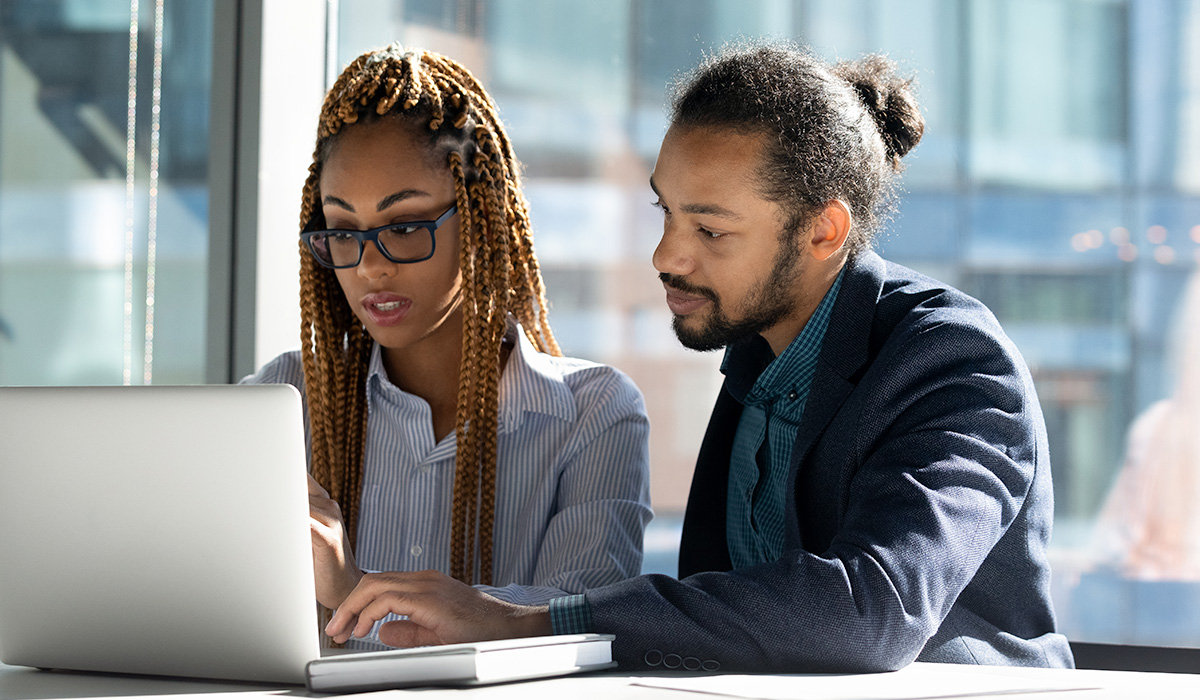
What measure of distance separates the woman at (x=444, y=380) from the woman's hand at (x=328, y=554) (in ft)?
0.98

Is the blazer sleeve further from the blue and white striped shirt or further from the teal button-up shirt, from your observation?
the blue and white striped shirt

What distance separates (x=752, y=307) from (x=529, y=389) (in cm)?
36

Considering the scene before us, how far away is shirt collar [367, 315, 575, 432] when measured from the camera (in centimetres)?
162

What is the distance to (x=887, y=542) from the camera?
1086 mm

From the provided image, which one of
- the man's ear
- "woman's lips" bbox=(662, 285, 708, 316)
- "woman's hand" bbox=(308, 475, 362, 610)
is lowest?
"woman's hand" bbox=(308, 475, 362, 610)

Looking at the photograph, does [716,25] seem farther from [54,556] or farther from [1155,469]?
[54,556]

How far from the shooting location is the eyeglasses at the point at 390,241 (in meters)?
1.59

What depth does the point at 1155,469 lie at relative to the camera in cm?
202

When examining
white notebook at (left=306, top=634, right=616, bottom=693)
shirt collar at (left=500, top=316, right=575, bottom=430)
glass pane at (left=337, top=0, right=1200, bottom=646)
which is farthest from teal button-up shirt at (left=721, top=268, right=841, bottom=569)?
white notebook at (left=306, top=634, right=616, bottom=693)

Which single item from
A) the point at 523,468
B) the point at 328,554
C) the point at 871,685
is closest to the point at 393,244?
the point at 523,468

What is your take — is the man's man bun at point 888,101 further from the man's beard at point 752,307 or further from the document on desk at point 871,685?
the document on desk at point 871,685

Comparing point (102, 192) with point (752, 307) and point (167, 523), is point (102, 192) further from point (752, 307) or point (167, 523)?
point (167, 523)

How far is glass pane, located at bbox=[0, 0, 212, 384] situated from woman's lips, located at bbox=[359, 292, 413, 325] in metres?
1.00

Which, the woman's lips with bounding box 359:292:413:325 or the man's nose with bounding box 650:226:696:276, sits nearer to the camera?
the man's nose with bounding box 650:226:696:276
